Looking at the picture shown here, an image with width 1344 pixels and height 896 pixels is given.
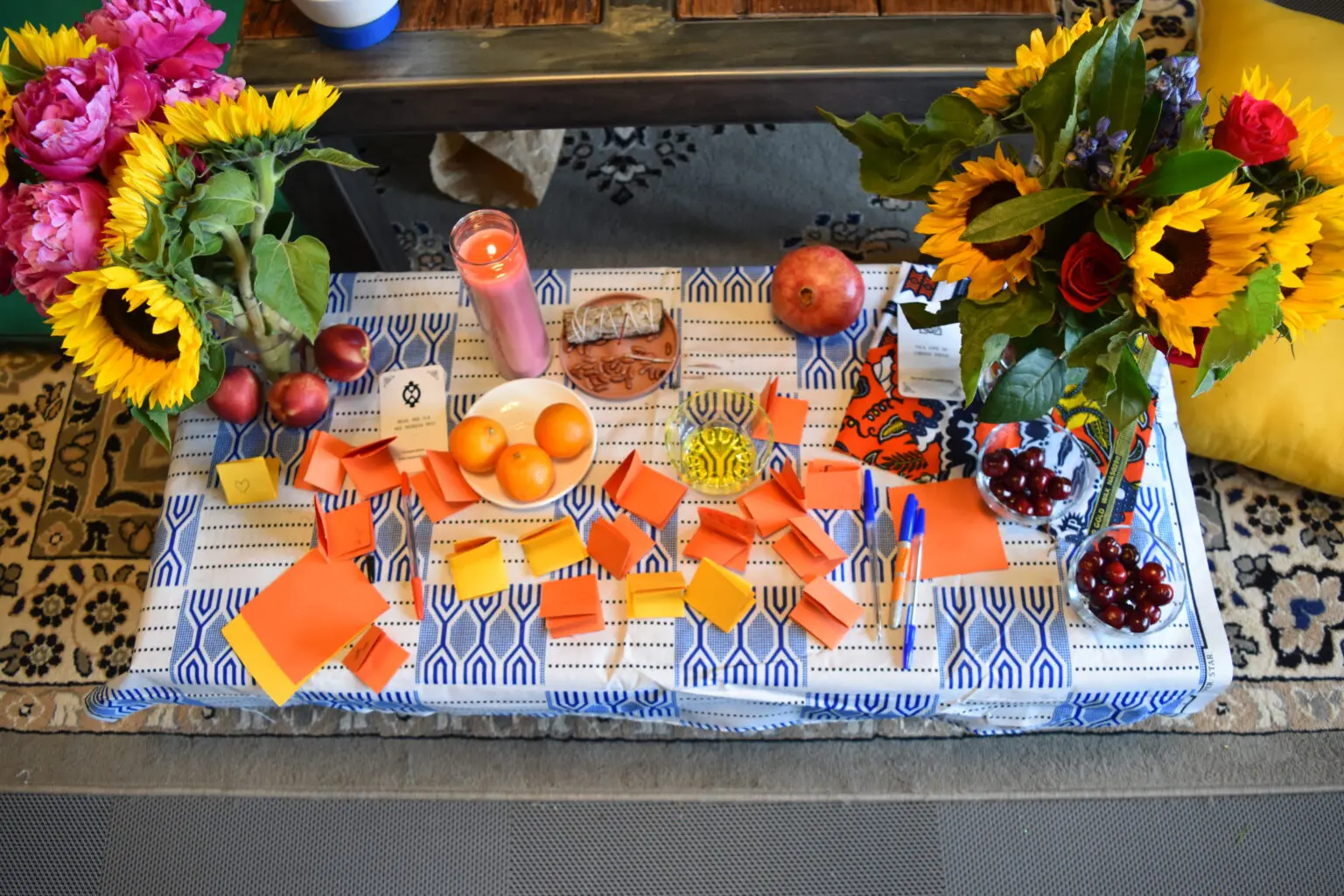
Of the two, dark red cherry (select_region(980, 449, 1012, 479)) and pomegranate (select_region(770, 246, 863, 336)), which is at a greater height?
pomegranate (select_region(770, 246, 863, 336))

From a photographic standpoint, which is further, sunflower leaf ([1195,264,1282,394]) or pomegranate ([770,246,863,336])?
pomegranate ([770,246,863,336])

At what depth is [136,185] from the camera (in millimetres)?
784

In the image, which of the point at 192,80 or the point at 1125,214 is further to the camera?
the point at 192,80

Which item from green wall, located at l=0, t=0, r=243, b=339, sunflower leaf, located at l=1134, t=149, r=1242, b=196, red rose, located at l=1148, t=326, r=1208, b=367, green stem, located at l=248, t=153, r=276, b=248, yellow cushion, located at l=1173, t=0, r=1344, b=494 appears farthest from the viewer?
green wall, located at l=0, t=0, r=243, b=339

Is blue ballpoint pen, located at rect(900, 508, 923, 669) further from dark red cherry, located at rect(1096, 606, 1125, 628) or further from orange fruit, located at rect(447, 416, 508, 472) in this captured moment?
orange fruit, located at rect(447, 416, 508, 472)

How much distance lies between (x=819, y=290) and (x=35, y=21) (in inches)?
62.9

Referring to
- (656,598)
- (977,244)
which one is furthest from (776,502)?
(977,244)

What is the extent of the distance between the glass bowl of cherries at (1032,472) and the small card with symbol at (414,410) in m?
0.67

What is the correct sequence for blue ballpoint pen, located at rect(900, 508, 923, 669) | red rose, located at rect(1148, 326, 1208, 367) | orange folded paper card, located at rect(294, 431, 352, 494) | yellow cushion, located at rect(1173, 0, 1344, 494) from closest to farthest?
red rose, located at rect(1148, 326, 1208, 367), blue ballpoint pen, located at rect(900, 508, 923, 669), orange folded paper card, located at rect(294, 431, 352, 494), yellow cushion, located at rect(1173, 0, 1344, 494)

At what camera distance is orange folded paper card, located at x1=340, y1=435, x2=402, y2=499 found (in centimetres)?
111

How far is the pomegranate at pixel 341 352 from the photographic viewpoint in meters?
1.15

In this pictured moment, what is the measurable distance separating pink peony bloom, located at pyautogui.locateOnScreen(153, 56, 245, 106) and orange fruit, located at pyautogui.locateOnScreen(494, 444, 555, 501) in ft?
1.53

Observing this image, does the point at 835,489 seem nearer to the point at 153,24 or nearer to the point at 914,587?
the point at 914,587

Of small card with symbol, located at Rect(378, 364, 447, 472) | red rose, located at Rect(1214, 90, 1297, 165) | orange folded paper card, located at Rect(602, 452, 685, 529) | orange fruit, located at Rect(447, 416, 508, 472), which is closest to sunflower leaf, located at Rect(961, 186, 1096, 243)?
red rose, located at Rect(1214, 90, 1297, 165)
